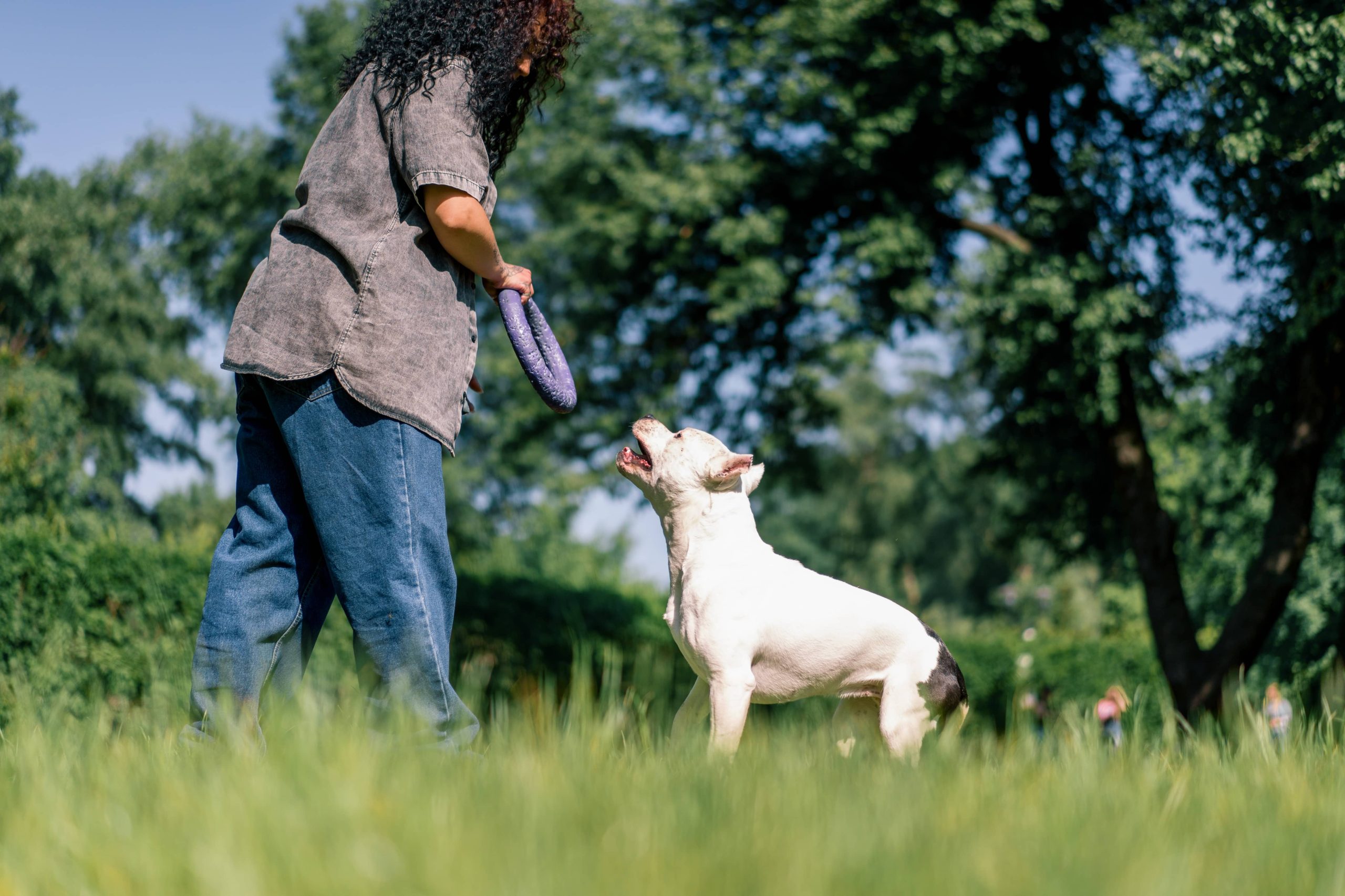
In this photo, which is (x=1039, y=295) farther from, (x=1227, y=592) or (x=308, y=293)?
(x=1227, y=592)

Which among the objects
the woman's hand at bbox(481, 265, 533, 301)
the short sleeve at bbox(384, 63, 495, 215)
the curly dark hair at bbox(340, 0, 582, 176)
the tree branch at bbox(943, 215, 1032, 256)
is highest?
the tree branch at bbox(943, 215, 1032, 256)

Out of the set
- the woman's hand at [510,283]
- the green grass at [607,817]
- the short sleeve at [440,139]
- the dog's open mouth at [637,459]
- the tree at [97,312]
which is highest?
the tree at [97,312]

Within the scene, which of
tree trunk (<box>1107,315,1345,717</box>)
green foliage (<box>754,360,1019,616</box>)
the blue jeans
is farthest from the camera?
green foliage (<box>754,360,1019,616</box>)

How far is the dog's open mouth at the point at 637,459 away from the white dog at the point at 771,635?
89 millimetres

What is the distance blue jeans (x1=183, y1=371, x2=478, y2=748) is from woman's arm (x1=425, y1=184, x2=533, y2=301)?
1.60 ft

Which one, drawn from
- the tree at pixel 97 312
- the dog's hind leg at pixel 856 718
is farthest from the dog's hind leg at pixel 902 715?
the tree at pixel 97 312

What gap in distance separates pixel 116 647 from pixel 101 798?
6.81 m

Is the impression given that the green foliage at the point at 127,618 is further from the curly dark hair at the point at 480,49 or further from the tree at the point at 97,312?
the tree at the point at 97,312

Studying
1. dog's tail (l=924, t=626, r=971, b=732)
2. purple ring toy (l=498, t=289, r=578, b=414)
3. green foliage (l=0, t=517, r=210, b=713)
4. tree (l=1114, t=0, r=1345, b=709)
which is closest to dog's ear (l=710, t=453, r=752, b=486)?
purple ring toy (l=498, t=289, r=578, b=414)

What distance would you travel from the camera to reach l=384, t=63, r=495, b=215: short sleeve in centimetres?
282

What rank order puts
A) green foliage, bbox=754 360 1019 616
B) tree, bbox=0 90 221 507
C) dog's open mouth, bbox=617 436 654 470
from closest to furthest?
1. dog's open mouth, bbox=617 436 654 470
2. tree, bbox=0 90 221 507
3. green foliage, bbox=754 360 1019 616

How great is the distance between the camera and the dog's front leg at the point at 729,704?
330 centimetres

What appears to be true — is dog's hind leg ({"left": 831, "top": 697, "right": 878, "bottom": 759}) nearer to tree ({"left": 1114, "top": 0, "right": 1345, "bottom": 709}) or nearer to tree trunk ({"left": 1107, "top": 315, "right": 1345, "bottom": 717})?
tree ({"left": 1114, "top": 0, "right": 1345, "bottom": 709})

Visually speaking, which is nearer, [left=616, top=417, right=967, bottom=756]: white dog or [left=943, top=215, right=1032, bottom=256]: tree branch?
[left=616, top=417, right=967, bottom=756]: white dog
